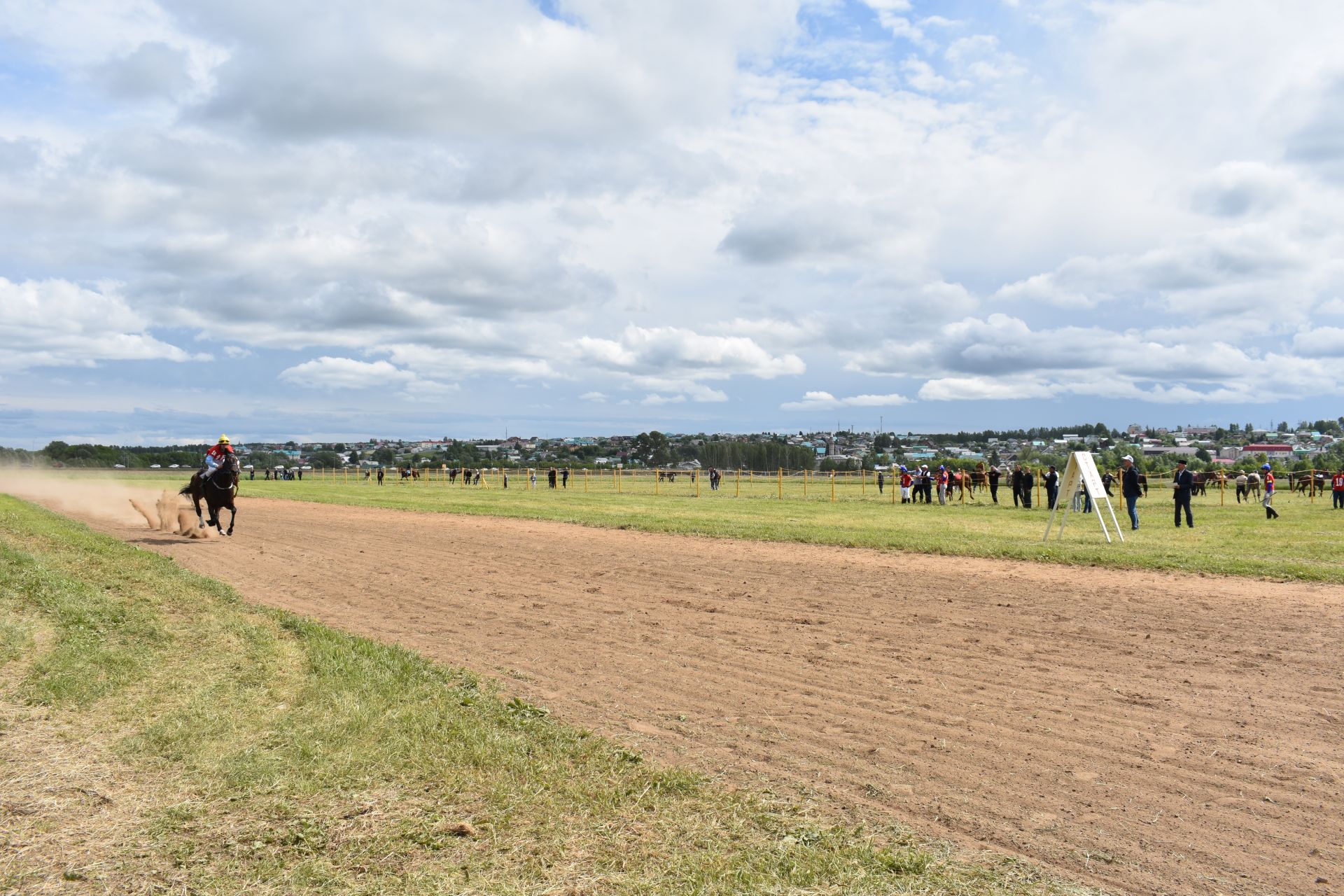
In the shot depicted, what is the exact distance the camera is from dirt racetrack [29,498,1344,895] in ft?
17.4

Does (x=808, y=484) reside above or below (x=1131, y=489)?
below

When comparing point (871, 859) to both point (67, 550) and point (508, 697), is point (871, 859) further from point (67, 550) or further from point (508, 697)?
point (67, 550)

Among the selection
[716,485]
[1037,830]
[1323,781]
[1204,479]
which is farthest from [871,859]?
[1204,479]

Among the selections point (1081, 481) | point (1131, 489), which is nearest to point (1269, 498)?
point (1131, 489)

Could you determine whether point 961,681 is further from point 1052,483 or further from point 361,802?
point 1052,483

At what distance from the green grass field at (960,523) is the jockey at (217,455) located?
386 inches

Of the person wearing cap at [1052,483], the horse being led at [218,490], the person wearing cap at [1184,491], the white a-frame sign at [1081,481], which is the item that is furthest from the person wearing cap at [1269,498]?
the horse being led at [218,490]

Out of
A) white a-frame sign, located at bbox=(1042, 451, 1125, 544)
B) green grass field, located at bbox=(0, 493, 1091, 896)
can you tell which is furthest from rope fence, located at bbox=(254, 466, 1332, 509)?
green grass field, located at bbox=(0, 493, 1091, 896)

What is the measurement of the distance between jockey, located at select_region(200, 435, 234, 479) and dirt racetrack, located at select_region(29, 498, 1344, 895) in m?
4.31

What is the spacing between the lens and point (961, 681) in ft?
27.4

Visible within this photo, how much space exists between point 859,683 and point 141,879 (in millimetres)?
5957

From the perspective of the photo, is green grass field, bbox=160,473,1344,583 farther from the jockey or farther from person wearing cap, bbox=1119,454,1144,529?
the jockey

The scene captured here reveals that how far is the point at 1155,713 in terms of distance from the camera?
7395 mm

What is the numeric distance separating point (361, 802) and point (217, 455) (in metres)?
17.4
